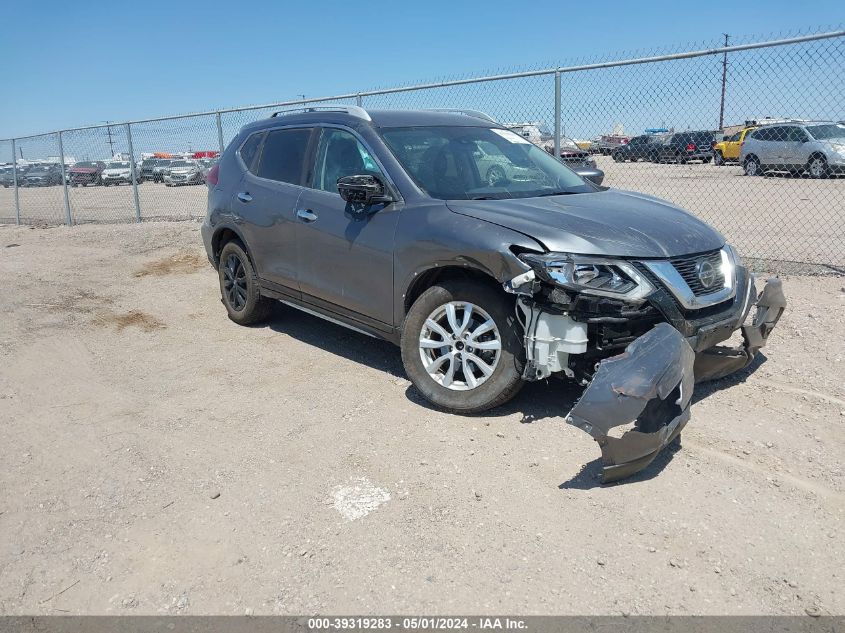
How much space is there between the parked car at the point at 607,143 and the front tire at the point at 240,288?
4886 mm

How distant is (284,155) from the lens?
226 inches

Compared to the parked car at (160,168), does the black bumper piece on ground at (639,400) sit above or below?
below

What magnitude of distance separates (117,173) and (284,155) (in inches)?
499

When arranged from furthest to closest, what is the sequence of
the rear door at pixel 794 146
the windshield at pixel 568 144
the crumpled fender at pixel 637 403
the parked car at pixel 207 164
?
1. the rear door at pixel 794 146
2. the windshield at pixel 568 144
3. the parked car at pixel 207 164
4. the crumpled fender at pixel 637 403

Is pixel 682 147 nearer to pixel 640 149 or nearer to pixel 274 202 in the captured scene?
pixel 640 149

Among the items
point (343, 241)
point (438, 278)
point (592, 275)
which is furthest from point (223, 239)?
point (592, 275)

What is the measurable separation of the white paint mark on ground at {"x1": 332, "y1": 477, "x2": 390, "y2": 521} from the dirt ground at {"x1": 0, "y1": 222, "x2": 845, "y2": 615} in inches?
0.5

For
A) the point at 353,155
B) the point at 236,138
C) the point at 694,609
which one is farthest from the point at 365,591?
the point at 236,138

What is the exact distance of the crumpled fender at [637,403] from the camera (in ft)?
10.7

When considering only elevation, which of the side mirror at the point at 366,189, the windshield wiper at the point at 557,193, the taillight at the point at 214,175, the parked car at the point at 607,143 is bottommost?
the windshield wiper at the point at 557,193

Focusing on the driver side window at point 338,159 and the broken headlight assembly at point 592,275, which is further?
the driver side window at point 338,159

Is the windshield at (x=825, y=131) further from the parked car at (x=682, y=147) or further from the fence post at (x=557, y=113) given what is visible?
the fence post at (x=557, y=113)

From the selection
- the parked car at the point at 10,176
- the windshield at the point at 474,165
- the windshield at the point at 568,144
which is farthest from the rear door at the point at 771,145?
the parked car at the point at 10,176

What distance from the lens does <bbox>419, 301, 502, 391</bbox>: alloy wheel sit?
13.4 feet
